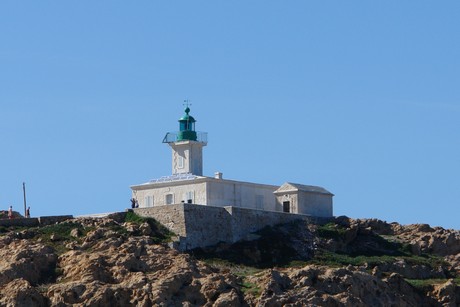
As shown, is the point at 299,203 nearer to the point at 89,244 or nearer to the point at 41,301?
the point at 89,244

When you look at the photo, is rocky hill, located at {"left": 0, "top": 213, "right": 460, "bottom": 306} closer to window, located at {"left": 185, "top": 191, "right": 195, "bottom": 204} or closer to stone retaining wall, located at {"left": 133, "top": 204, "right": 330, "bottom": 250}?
stone retaining wall, located at {"left": 133, "top": 204, "right": 330, "bottom": 250}

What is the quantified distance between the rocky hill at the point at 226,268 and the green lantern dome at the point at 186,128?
721 cm

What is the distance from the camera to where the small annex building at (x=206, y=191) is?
77.3 metres

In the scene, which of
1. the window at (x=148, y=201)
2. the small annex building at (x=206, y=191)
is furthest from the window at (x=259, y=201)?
the window at (x=148, y=201)

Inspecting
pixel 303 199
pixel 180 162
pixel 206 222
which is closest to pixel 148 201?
pixel 180 162

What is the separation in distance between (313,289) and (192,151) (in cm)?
1480

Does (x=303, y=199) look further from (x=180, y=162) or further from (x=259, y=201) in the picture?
(x=180, y=162)

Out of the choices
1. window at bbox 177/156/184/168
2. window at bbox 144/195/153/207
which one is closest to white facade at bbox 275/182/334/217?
window at bbox 177/156/184/168

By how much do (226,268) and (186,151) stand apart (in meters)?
11.3

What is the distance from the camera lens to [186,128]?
81875 millimetres

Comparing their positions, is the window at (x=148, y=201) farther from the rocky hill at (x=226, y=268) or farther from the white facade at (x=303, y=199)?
the white facade at (x=303, y=199)

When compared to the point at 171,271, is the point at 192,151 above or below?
above

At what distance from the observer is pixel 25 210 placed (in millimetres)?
78125

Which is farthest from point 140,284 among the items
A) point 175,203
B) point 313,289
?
point 175,203
